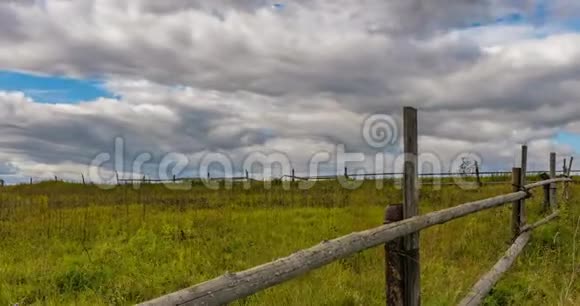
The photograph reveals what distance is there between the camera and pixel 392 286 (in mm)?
3996

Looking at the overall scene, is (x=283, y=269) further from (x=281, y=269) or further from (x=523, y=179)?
(x=523, y=179)

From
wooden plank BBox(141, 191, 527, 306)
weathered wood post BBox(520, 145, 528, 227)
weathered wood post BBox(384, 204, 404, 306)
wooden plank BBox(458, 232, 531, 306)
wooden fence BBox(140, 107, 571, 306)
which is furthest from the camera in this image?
weathered wood post BBox(520, 145, 528, 227)

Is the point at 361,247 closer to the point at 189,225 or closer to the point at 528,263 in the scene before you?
the point at 528,263

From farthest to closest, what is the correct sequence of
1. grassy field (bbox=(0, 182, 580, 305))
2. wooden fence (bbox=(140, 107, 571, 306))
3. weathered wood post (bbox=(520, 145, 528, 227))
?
weathered wood post (bbox=(520, 145, 528, 227)) → grassy field (bbox=(0, 182, 580, 305)) → wooden fence (bbox=(140, 107, 571, 306))

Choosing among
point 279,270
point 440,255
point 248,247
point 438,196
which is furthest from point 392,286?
point 438,196

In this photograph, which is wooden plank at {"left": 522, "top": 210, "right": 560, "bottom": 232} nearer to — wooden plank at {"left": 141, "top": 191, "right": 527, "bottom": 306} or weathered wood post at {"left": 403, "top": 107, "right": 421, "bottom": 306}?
wooden plank at {"left": 141, "top": 191, "right": 527, "bottom": 306}

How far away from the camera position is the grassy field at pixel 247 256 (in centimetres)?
591

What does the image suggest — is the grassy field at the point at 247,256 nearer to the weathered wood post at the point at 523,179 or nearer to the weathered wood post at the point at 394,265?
the weathered wood post at the point at 523,179

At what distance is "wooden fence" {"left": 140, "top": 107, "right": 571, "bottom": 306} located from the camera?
2090 mm

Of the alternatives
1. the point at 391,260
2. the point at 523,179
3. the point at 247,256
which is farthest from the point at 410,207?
the point at 523,179

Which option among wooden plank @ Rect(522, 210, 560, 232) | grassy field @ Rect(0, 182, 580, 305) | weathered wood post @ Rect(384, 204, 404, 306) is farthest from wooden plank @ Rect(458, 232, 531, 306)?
weathered wood post @ Rect(384, 204, 404, 306)

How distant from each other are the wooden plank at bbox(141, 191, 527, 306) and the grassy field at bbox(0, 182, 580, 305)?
1900 millimetres

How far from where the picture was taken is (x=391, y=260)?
4004 millimetres

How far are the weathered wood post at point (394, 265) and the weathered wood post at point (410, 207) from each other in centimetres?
3
